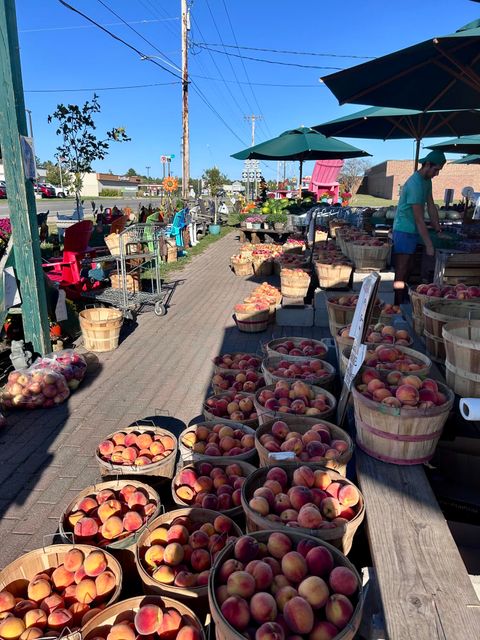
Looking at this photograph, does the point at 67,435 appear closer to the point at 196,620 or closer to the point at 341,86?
the point at 196,620

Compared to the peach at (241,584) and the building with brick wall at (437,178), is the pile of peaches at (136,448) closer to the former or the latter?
the peach at (241,584)

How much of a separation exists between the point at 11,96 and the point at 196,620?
544 centimetres

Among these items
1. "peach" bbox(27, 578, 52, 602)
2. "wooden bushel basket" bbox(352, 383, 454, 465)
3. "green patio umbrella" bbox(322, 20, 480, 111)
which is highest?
"green patio umbrella" bbox(322, 20, 480, 111)

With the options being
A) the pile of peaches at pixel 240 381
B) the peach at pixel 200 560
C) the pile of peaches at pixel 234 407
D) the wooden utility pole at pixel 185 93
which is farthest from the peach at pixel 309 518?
the wooden utility pole at pixel 185 93

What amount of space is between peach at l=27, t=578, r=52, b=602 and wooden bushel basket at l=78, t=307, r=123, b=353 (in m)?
4.53

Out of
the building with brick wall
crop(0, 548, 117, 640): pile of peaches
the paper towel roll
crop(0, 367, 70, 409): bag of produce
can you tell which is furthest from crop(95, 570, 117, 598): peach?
the building with brick wall

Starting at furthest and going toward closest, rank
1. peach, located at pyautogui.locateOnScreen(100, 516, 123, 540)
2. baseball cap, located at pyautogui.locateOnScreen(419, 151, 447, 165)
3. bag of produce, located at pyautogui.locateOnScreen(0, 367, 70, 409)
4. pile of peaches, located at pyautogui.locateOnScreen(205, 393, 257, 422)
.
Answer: baseball cap, located at pyautogui.locateOnScreen(419, 151, 447, 165) < bag of produce, located at pyautogui.locateOnScreen(0, 367, 70, 409) < pile of peaches, located at pyautogui.locateOnScreen(205, 393, 257, 422) < peach, located at pyautogui.locateOnScreen(100, 516, 123, 540)

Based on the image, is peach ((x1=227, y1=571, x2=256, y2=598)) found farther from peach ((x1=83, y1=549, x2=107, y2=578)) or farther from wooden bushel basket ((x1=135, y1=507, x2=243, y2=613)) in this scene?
peach ((x1=83, y1=549, x2=107, y2=578))

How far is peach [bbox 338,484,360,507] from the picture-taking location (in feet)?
6.91

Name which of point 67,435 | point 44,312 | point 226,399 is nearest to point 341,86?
point 226,399

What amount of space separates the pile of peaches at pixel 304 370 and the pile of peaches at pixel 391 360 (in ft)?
1.81

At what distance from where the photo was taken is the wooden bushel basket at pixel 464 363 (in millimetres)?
2559

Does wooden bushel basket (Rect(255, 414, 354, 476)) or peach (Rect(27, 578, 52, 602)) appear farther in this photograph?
wooden bushel basket (Rect(255, 414, 354, 476))

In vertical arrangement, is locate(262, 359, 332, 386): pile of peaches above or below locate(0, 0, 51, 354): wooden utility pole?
below
